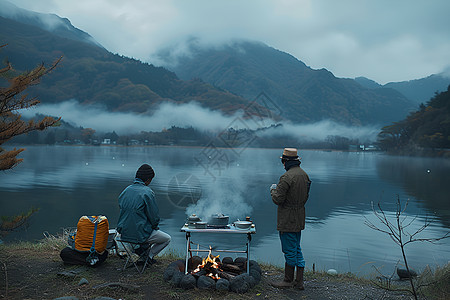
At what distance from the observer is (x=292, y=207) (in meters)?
4.77

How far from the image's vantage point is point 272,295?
4641 millimetres

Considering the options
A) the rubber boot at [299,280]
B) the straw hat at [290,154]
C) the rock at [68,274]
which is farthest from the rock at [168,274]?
the straw hat at [290,154]

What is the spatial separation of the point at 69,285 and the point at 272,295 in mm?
2692

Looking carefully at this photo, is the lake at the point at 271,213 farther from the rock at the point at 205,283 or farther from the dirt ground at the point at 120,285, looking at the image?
the rock at the point at 205,283

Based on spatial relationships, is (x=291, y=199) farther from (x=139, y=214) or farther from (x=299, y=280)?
(x=139, y=214)

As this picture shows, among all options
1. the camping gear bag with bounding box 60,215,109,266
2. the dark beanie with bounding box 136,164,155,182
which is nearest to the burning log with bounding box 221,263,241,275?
the dark beanie with bounding box 136,164,155,182

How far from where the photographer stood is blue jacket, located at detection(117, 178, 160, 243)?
5.09 m

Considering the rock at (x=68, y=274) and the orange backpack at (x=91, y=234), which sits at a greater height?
the orange backpack at (x=91, y=234)

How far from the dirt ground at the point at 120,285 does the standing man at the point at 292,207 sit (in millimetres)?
417

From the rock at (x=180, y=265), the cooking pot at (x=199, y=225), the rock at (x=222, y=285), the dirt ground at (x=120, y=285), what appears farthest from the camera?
the rock at (x=180, y=265)

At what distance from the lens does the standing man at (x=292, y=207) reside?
4727 mm

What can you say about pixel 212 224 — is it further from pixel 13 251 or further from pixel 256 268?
pixel 13 251

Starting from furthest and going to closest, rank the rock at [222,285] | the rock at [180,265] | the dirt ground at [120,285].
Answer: the rock at [180,265] → the rock at [222,285] → the dirt ground at [120,285]

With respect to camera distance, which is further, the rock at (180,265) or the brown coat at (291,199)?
the rock at (180,265)
